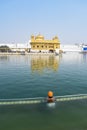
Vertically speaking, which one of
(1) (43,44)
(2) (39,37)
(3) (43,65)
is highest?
(2) (39,37)

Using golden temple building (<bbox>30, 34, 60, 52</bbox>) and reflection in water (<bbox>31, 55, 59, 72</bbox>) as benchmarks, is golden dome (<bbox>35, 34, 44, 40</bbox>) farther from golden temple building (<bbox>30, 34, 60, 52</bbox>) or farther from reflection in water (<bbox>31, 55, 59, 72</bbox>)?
reflection in water (<bbox>31, 55, 59, 72</bbox>)

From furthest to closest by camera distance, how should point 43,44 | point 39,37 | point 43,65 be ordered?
point 39,37
point 43,44
point 43,65

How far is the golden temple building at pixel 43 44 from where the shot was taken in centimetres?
13875

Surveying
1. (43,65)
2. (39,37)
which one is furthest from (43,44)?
(43,65)

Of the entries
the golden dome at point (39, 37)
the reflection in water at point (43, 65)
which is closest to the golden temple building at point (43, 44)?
the golden dome at point (39, 37)

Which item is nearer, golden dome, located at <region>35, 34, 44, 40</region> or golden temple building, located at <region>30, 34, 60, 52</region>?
golden temple building, located at <region>30, 34, 60, 52</region>

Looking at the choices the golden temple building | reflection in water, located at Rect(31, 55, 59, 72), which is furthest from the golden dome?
reflection in water, located at Rect(31, 55, 59, 72)

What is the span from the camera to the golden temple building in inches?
5463

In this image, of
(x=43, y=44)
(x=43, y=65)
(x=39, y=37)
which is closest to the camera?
(x=43, y=65)

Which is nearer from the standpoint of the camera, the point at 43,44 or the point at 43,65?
the point at 43,65

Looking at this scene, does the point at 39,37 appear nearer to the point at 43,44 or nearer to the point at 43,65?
the point at 43,44

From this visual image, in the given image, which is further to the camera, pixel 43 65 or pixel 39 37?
pixel 39 37

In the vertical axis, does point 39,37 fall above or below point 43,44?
above

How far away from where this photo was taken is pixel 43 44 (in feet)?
464
